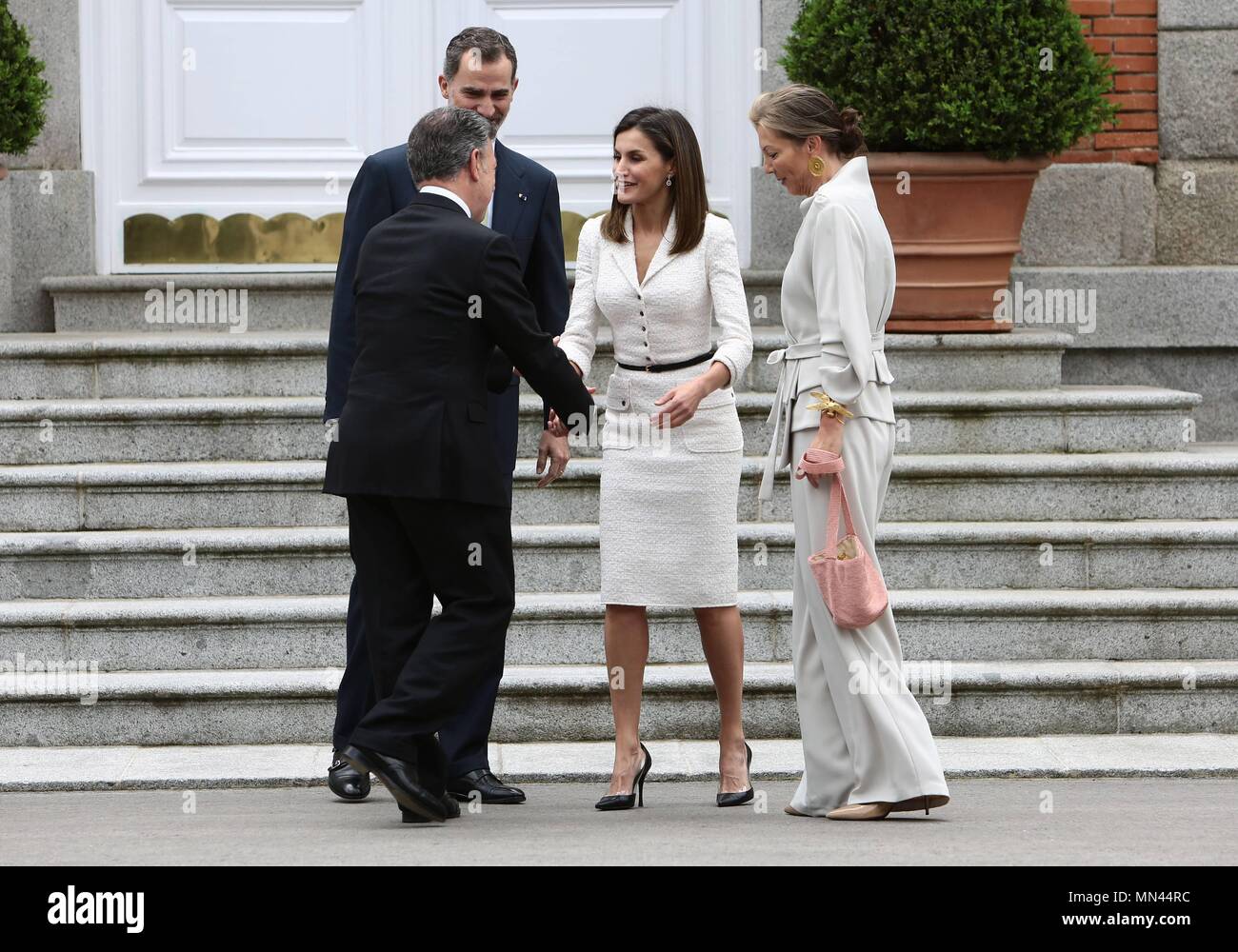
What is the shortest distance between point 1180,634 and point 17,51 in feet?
16.2

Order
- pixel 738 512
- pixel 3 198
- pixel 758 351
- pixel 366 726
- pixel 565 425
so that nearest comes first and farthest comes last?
1. pixel 366 726
2. pixel 565 425
3. pixel 738 512
4. pixel 758 351
5. pixel 3 198

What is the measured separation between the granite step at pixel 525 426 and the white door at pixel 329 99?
62.7 inches

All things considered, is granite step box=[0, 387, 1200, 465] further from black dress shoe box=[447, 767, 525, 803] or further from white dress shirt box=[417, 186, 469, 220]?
white dress shirt box=[417, 186, 469, 220]

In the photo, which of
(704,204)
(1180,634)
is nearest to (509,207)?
(704,204)

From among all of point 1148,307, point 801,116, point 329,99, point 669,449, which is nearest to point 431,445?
point 669,449

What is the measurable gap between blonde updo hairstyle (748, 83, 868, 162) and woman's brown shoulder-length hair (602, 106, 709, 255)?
23cm

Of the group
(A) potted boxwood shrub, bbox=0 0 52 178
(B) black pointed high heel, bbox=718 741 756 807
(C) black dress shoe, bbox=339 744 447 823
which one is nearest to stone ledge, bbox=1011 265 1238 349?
(B) black pointed high heel, bbox=718 741 756 807

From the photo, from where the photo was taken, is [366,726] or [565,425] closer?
[366,726]

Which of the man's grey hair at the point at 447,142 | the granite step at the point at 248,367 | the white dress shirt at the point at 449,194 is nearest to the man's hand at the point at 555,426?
the white dress shirt at the point at 449,194

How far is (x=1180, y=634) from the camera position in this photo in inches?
251

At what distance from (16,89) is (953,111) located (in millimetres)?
3669

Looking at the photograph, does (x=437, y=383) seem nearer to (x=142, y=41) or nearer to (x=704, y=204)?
(x=704, y=204)

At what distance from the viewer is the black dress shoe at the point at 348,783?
5.38m

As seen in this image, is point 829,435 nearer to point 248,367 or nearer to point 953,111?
point 953,111
